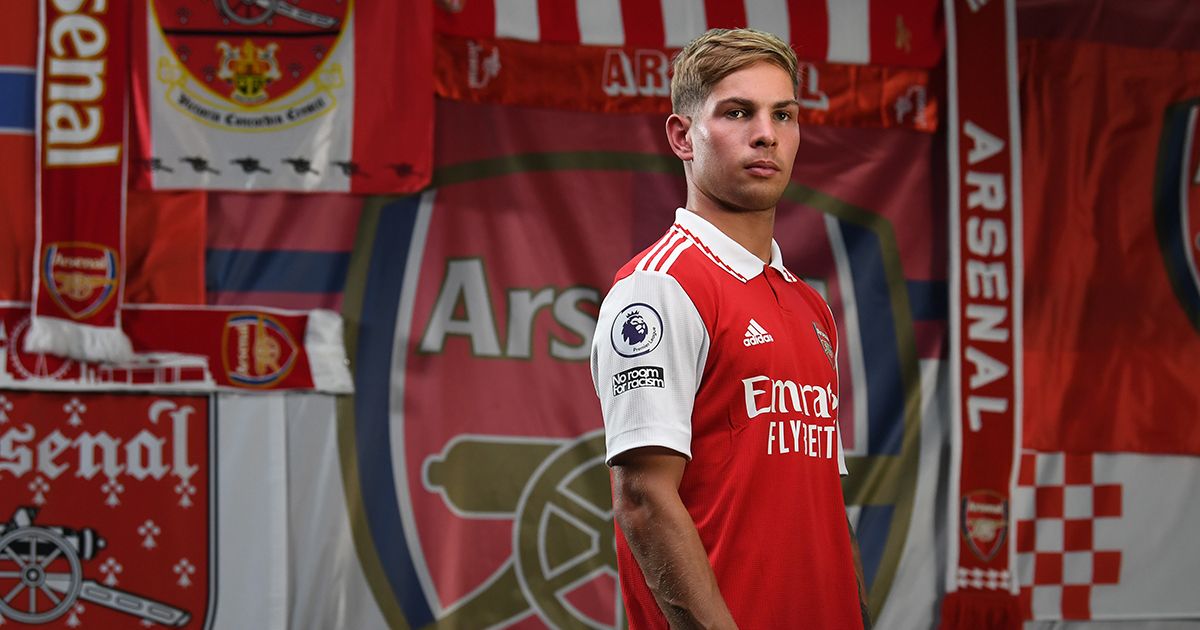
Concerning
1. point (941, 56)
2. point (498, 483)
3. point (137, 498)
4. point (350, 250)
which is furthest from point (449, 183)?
point (941, 56)

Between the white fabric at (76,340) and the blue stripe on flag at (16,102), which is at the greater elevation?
the blue stripe on flag at (16,102)

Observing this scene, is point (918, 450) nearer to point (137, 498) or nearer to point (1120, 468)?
point (1120, 468)

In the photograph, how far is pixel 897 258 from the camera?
324 centimetres

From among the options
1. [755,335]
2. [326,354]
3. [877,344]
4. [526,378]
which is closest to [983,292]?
[877,344]

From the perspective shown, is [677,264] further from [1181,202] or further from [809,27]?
[1181,202]

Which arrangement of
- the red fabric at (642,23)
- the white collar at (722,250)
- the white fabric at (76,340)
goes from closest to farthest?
1. the white collar at (722,250)
2. the white fabric at (76,340)
3. the red fabric at (642,23)

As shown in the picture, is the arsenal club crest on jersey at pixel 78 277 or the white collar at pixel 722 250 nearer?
the white collar at pixel 722 250

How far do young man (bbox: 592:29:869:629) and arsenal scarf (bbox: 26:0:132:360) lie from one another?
1866 millimetres

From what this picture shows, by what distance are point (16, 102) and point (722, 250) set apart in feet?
7.14

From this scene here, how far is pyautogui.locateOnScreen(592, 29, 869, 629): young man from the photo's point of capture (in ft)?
4.05

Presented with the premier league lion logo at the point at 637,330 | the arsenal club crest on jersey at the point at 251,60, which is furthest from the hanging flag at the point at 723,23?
the premier league lion logo at the point at 637,330

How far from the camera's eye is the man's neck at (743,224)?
141cm

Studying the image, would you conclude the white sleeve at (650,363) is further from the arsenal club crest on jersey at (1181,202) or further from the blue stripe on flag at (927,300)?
the arsenal club crest on jersey at (1181,202)

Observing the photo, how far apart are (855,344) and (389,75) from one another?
140 centimetres
